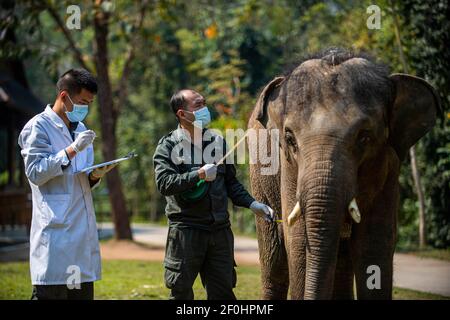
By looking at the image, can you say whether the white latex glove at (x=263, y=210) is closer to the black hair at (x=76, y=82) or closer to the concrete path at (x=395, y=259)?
the black hair at (x=76, y=82)

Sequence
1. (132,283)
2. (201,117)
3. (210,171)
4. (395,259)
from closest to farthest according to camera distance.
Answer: (210,171)
(201,117)
(132,283)
(395,259)

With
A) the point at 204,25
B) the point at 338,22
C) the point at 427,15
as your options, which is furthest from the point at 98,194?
the point at 427,15

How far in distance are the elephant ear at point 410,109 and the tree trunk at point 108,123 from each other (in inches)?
490

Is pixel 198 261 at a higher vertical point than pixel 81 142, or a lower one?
lower

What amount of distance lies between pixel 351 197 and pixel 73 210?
2010mm

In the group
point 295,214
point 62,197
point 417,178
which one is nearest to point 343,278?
point 295,214

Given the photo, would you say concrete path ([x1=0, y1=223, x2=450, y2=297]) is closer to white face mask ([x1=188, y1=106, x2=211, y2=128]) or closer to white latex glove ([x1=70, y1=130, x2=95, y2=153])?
white face mask ([x1=188, y1=106, x2=211, y2=128])

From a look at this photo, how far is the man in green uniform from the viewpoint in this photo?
612 cm

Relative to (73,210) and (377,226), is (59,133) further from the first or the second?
(377,226)

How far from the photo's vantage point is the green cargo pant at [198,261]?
20.1 feet

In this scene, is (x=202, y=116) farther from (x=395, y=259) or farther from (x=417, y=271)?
(x=395, y=259)

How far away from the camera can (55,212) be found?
5.76 m

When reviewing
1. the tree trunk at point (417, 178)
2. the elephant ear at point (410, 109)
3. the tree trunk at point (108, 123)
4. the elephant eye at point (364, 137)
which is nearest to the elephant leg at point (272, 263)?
the elephant ear at point (410, 109)

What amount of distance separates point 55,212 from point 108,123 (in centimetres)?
1311
